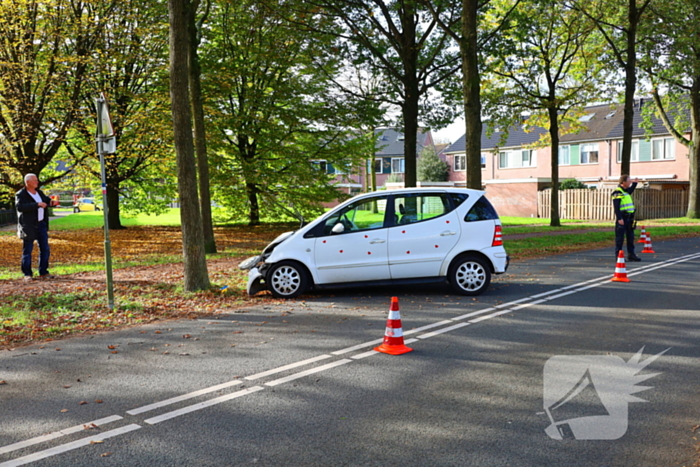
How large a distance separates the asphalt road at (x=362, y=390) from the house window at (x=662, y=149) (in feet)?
132

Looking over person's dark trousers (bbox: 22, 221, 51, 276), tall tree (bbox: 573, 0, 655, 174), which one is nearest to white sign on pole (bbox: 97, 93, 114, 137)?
person's dark trousers (bbox: 22, 221, 51, 276)

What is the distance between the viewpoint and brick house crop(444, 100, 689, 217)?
4178cm

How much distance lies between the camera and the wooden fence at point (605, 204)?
36.8 metres

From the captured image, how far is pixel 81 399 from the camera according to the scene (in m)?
5.11

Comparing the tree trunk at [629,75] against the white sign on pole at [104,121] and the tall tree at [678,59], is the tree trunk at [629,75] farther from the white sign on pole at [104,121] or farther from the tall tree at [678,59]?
the white sign on pole at [104,121]

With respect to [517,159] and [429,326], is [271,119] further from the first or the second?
[517,159]

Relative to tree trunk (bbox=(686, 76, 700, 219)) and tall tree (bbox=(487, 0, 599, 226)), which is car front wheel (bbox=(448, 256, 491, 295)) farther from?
tree trunk (bbox=(686, 76, 700, 219))

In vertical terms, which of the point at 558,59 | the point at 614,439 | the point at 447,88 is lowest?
the point at 614,439

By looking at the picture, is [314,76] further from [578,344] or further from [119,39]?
[578,344]

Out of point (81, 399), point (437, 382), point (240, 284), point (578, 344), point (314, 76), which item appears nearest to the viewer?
→ point (81, 399)

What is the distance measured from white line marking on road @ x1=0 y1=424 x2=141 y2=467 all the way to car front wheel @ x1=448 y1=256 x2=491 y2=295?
6.51 m

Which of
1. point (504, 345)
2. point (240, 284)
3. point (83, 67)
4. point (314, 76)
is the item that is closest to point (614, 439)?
point (504, 345)

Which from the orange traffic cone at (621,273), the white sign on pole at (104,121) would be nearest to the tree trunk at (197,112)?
the white sign on pole at (104,121)

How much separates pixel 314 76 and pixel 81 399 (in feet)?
67.6
